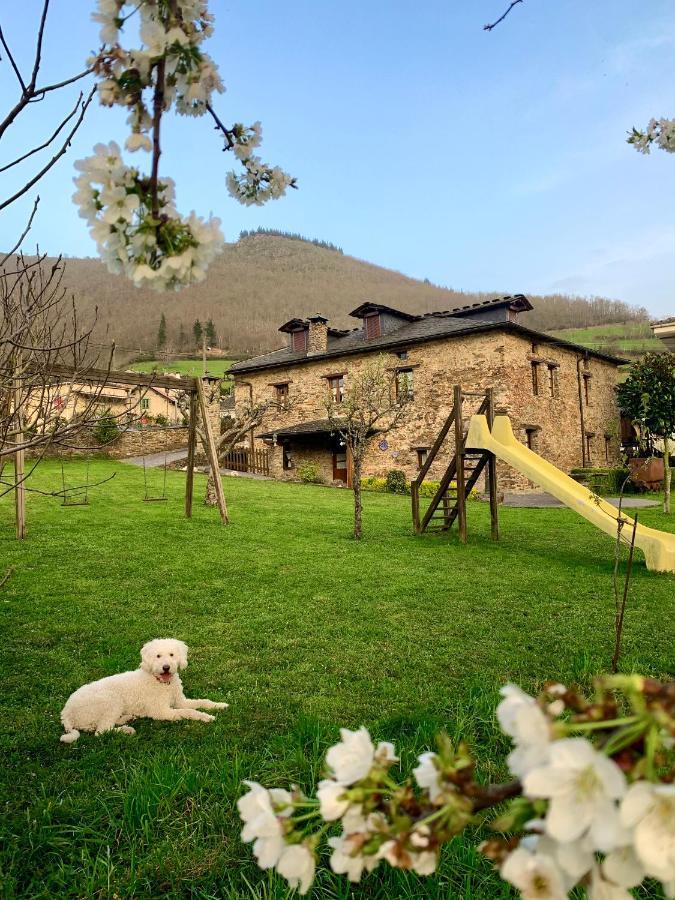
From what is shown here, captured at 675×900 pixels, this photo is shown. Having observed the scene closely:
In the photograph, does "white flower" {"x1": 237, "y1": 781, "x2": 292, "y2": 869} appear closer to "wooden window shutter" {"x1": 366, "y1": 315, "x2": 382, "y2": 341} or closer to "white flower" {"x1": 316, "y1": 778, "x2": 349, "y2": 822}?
"white flower" {"x1": 316, "y1": 778, "x2": 349, "y2": 822}

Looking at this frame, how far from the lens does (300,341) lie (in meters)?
29.7

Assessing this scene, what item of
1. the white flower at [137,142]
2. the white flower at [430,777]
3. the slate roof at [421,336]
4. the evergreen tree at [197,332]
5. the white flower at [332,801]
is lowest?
the white flower at [332,801]

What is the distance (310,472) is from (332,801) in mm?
26647

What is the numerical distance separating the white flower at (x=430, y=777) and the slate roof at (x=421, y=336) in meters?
22.6

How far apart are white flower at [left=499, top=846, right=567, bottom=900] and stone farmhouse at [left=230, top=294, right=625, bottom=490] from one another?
21.4 meters

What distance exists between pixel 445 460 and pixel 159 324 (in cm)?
3582

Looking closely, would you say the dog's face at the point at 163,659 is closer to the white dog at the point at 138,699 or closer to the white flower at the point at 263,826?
the white dog at the point at 138,699

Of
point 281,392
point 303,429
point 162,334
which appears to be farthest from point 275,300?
point 303,429

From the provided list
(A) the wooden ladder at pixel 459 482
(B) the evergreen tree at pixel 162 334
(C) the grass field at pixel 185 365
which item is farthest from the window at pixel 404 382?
A: (B) the evergreen tree at pixel 162 334

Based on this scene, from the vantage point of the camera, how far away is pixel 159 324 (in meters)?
51.5

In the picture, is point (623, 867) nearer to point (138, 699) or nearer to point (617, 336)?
point (138, 699)

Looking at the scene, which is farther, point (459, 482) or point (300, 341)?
point (300, 341)

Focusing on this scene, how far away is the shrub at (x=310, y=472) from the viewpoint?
27391mm

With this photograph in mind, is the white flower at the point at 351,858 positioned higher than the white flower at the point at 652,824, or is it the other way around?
the white flower at the point at 652,824
